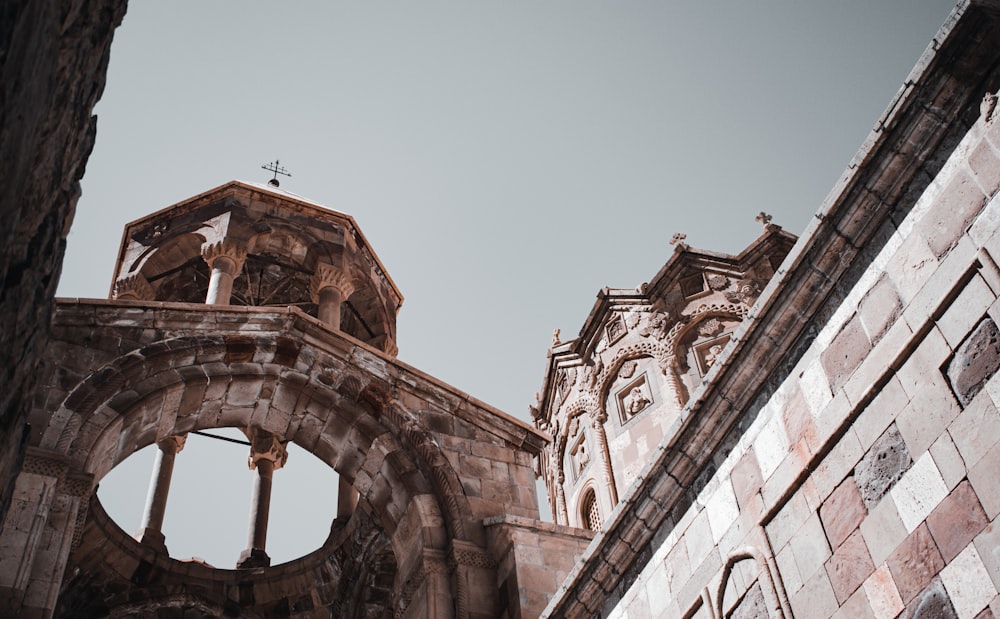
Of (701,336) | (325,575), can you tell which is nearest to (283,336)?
(325,575)

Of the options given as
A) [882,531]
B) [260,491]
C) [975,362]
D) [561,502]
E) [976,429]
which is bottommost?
→ [882,531]

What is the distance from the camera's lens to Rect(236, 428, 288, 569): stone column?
11727 millimetres

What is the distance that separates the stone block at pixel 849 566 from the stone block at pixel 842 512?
1.8 inches

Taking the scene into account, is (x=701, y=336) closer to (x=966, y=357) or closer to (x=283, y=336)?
(x=283, y=336)

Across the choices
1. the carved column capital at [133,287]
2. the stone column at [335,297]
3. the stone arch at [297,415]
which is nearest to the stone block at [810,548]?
the stone arch at [297,415]

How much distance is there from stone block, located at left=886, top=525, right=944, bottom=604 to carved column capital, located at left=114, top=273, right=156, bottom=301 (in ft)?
33.5

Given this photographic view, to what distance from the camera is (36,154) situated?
6.61 ft

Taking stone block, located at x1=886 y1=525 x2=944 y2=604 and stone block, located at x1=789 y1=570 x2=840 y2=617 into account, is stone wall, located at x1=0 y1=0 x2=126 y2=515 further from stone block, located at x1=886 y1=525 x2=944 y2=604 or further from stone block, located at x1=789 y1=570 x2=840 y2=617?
stone block, located at x1=789 y1=570 x2=840 y2=617

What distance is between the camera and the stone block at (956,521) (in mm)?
3727

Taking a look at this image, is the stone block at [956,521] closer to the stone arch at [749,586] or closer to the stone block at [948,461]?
the stone block at [948,461]

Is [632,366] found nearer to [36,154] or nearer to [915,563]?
[915,563]

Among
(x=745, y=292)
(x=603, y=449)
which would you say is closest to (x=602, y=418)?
(x=603, y=449)

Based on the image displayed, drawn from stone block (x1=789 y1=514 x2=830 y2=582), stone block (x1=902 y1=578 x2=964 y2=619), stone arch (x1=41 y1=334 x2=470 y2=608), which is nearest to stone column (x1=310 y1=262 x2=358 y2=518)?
stone arch (x1=41 y1=334 x2=470 y2=608)

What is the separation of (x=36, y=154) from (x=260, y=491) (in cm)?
1098
